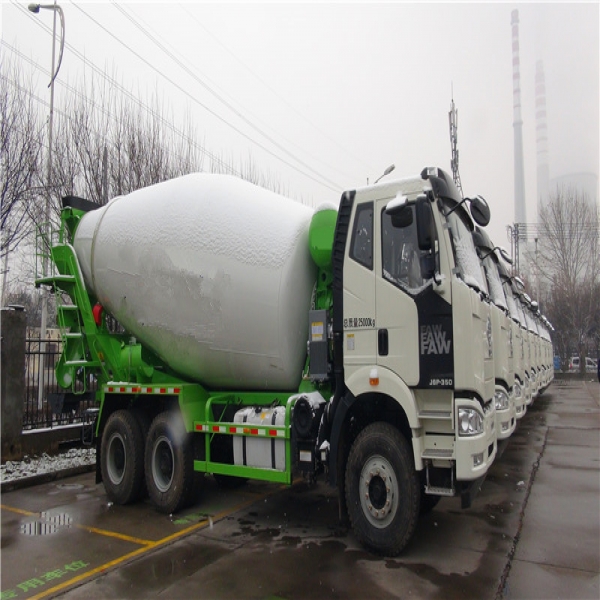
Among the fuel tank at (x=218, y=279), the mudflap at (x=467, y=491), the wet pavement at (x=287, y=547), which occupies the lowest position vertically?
the wet pavement at (x=287, y=547)

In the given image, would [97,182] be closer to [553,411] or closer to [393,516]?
[393,516]

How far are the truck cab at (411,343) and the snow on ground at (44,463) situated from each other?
558 centimetres

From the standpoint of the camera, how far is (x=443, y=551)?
5234 millimetres

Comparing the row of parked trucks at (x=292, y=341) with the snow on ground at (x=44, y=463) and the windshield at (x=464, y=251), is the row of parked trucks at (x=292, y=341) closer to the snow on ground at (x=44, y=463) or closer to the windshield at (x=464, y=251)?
the windshield at (x=464, y=251)

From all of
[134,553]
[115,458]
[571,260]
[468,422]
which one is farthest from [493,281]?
[571,260]

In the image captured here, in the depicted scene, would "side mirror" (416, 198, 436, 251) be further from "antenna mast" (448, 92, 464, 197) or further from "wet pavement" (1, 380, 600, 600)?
"antenna mast" (448, 92, 464, 197)

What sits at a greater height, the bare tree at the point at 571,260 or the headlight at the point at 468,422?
the bare tree at the point at 571,260

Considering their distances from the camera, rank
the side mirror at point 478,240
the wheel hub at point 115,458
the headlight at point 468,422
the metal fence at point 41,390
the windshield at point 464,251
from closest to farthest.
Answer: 1. the headlight at point 468,422
2. the windshield at point 464,251
3. the side mirror at point 478,240
4. the wheel hub at point 115,458
5. the metal fence at point 41,390

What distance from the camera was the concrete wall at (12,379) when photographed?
8.73 metres

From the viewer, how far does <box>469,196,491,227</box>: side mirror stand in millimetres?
5504

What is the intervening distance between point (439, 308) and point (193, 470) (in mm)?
3742

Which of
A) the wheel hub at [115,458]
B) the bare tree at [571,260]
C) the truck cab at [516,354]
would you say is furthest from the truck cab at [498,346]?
the bare tree at [571,260]

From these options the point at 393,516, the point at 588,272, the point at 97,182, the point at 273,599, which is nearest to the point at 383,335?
the point at 393,516

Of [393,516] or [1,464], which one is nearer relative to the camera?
[393,516]
